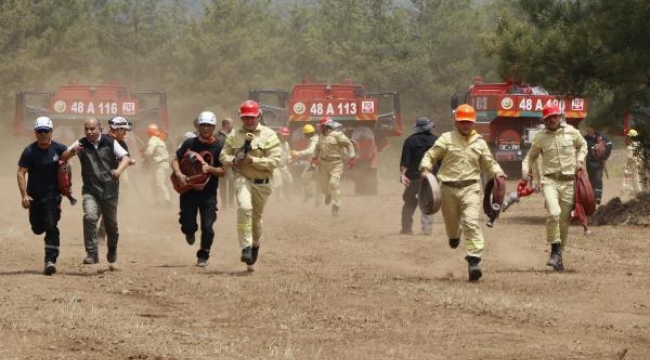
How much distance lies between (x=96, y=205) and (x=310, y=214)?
36.0 ft

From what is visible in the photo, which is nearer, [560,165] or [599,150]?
[560,165]

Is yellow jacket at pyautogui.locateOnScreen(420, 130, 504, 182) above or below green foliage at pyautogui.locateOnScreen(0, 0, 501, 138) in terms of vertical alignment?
below

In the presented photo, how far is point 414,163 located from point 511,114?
1469cm

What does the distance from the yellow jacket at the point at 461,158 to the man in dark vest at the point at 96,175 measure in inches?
127

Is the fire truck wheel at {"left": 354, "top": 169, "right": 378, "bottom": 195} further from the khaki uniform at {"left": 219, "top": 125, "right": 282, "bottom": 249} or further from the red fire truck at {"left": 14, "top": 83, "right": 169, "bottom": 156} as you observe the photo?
the khaki uniform at {"left": 219, "top": 125, "right": 282, "bottom": 249}

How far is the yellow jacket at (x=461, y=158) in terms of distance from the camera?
13.9 metres

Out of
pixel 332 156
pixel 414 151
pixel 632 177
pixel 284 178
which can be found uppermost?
pixel 332 156

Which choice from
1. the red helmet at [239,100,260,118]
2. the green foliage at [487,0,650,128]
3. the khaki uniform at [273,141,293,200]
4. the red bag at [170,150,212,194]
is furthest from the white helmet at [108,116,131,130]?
the khaki uniform at [273,141,293,200]

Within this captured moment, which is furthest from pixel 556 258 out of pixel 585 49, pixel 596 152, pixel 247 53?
pixel 247 53

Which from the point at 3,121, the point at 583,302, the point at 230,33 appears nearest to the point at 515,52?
the point at 583,302

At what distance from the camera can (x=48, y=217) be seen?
14328 millimetres

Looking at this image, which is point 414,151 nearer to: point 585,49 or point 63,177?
point 585,49

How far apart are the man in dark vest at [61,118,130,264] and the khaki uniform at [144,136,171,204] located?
13.1 m

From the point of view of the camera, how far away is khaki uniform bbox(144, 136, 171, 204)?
28.0 metres
